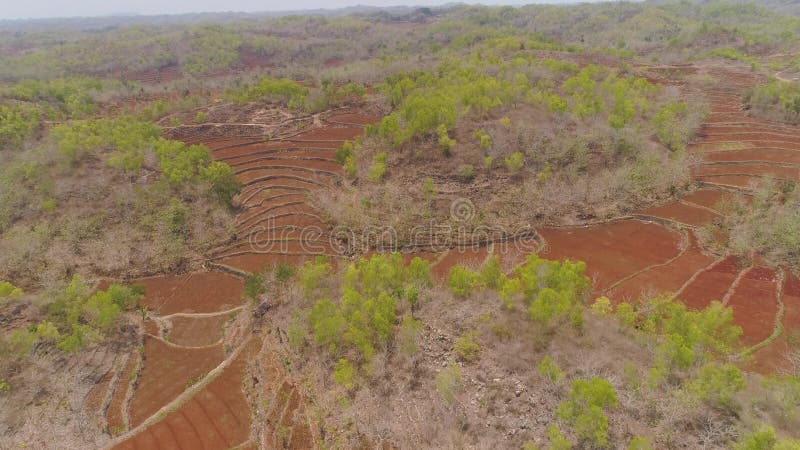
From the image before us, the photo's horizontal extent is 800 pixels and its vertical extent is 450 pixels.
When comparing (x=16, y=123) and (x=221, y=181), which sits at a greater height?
(x=16, y=123)

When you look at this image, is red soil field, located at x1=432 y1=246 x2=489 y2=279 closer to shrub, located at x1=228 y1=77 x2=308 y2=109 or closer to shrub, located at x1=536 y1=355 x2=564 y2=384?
shrub, located at x1=536 y1=355 x2=564 y2=384

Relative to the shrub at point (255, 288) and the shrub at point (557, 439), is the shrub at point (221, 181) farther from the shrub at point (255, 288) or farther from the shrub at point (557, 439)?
the shrub at point (557, 439)

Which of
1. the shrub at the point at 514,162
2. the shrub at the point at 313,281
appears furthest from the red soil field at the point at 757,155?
the shrub at the point at 313,281

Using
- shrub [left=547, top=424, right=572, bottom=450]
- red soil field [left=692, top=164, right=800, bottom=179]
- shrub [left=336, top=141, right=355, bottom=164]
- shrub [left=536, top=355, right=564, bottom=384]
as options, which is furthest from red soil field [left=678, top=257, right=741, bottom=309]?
shrub [left=336, top=141, right=355, bottom=164]

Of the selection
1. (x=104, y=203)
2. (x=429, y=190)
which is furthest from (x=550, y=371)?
(x=104, y=203)

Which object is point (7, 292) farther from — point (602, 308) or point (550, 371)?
point (602, 308)

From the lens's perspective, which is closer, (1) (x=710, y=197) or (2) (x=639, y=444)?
(2) (x=639, y=444)

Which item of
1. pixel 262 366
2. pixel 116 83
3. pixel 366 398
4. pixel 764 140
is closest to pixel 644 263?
pixel 366 398
